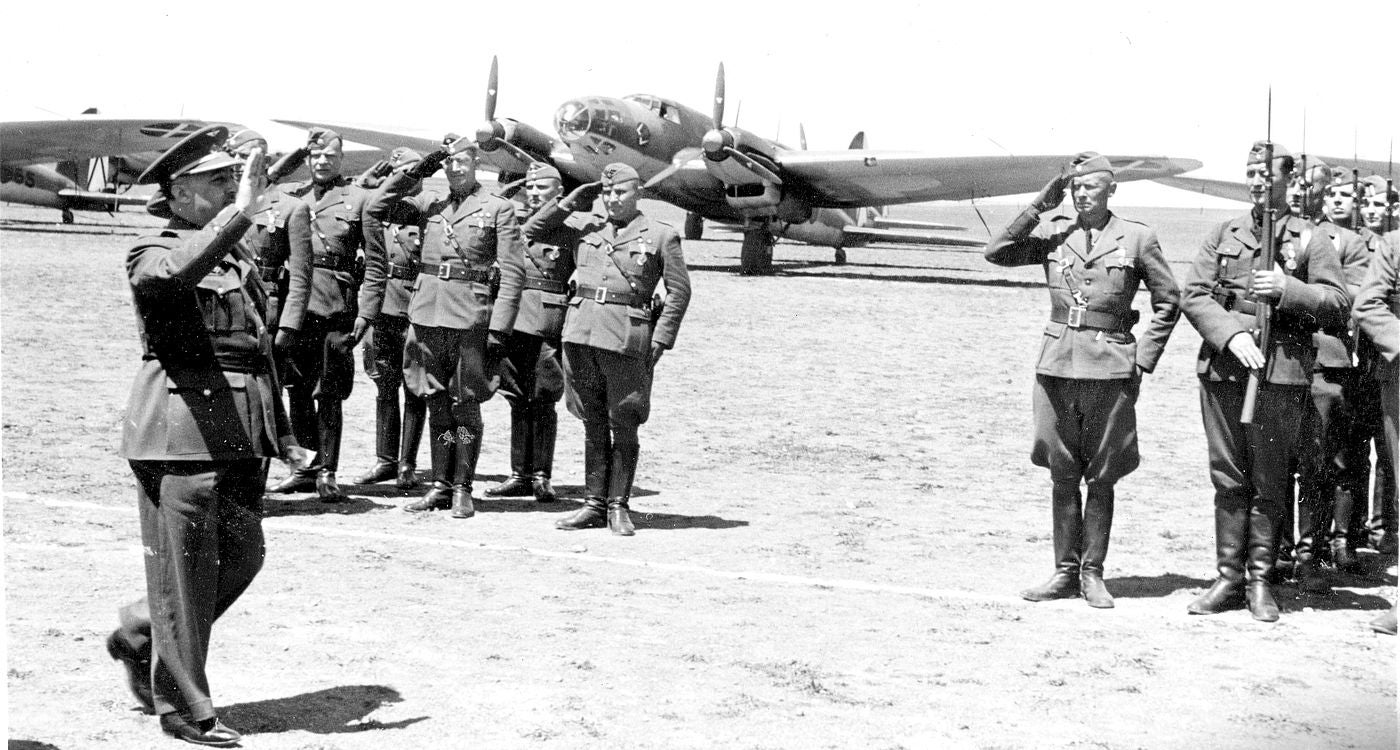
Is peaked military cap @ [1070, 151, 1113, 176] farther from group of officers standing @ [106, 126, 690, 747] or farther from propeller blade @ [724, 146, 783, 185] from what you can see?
propeller blade @ [724, 146, 783, 185]

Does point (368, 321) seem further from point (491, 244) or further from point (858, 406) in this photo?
point (858, 406)

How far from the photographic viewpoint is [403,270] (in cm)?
975

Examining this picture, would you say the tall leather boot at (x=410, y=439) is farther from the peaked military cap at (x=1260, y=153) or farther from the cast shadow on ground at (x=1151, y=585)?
the peaked military cap at (x=1260, y=153)

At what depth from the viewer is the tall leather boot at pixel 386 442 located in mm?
10172

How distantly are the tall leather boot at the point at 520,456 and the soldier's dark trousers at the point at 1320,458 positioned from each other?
4463 millimetres

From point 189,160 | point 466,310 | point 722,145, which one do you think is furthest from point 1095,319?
point 722,145

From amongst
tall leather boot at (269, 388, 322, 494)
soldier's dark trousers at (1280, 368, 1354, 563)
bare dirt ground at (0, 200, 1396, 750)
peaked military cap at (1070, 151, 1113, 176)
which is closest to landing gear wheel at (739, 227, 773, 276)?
bare dirt ground at (0, 200, 1396, 750)

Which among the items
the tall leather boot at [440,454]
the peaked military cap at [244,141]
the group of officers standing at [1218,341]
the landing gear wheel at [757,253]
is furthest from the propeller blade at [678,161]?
the peaked military cap at [244,141]

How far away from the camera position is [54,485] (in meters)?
9.55

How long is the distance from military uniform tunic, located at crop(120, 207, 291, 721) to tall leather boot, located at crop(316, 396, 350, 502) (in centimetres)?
434

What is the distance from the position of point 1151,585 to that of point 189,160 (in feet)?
16.4

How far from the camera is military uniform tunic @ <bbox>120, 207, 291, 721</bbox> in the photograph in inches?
197

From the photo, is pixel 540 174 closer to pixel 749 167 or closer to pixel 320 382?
pixel 320 382

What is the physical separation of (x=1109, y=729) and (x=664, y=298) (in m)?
4.20
